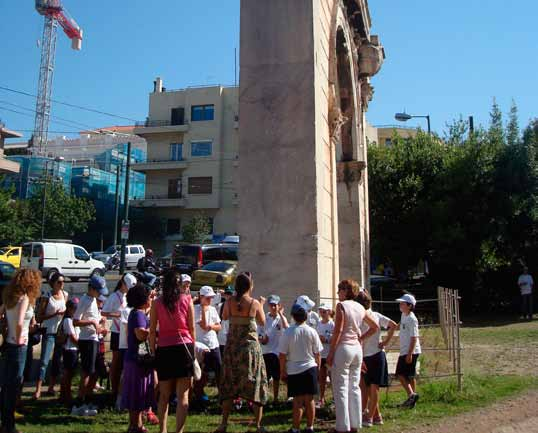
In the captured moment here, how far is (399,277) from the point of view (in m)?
23.5

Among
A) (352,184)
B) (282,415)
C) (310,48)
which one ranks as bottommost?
(282,415)

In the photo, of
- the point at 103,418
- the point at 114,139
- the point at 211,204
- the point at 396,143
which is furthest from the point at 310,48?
the point at 114,139

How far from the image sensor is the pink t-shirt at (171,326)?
5.37 metres

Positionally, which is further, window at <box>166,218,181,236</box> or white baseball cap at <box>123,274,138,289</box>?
window at <box>166,218,181,236</box>

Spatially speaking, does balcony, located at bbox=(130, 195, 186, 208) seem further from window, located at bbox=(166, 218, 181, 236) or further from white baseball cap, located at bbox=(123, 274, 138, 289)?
white baseball cap, located at bbox=(123, 274, 138, 289)

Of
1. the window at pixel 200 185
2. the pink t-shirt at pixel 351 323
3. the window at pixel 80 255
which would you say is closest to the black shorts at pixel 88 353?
the pink t-shirt at pixel 351 323

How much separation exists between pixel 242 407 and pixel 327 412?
113cm

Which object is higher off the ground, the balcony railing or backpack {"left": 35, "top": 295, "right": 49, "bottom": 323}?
the balcony railing

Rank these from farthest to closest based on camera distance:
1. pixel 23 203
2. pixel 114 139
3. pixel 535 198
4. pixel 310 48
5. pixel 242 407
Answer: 1. pixel 114 139
2. pixel 23 203
3. pixel 535 198
4. pixel 310 48
5. pixel 242 407

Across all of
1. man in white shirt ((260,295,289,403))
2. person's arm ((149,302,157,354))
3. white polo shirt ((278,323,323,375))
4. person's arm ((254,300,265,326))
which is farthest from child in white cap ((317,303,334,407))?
person's arm ((149,302,157,354))

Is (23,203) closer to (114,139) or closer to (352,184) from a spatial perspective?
(114,139)

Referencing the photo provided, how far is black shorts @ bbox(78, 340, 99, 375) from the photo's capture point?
6.86 m

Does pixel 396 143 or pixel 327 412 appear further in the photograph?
pixel 396 143

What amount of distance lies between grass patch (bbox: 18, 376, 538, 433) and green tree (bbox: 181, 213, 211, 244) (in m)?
35.8
